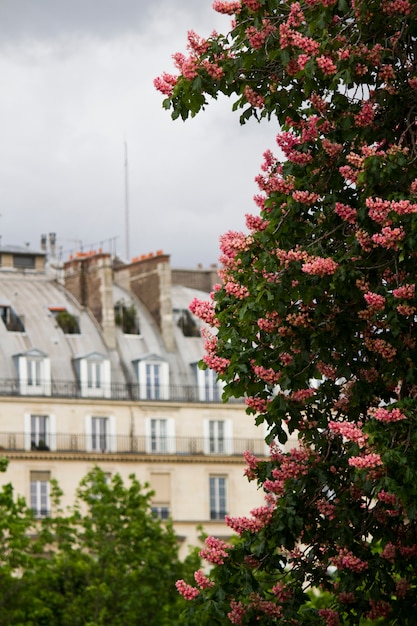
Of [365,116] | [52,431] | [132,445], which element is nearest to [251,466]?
[365,116]

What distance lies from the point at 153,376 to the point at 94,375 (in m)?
3.18

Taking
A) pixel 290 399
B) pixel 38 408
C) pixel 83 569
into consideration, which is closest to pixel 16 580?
pixel 83 569

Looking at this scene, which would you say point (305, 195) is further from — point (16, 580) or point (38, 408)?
point (38, 408)

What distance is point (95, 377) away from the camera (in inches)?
3752

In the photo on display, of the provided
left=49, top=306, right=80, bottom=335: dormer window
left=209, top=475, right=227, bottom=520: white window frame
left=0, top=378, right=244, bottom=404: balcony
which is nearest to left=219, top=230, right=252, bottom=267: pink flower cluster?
left=0, top=378, right=244, bottom=404: balcony

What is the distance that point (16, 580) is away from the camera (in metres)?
66.4

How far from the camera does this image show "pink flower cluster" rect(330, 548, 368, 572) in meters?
23.4

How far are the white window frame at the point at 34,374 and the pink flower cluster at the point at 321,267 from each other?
71457mm

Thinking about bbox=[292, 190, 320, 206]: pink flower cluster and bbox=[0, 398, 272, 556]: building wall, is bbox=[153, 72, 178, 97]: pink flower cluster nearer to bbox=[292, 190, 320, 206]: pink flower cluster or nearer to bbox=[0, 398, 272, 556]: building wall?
bbox=[292, 190, 320, 206]: pink flower cluster

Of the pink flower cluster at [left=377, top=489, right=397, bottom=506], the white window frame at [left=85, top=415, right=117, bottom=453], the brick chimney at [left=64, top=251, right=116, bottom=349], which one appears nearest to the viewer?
the pink flower cluster at [left=377, top=489, right=397, bottom=506]

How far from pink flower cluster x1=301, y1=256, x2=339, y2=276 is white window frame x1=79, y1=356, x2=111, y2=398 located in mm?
72679

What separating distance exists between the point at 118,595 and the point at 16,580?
4.35 metres

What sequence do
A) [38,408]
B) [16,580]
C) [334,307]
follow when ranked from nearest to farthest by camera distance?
[334,307], [16,580], [38,408]

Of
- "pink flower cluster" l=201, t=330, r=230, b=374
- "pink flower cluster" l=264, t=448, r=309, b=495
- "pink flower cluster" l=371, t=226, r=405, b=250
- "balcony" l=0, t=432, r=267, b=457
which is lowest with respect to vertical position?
"pink flower cluster" l=264, t=448, r=309, b=495
